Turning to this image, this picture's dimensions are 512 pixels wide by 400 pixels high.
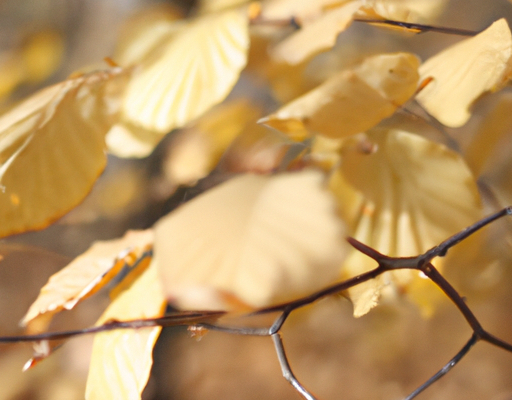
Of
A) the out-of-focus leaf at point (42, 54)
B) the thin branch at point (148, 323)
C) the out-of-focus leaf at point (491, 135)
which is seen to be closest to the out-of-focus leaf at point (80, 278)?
the thin branch at point (148, 323)

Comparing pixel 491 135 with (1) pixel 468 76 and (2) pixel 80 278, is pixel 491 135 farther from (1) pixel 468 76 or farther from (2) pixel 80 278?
(2) pixel 80 278

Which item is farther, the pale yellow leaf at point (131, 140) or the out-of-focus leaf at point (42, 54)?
the out-of-focus leaf at point (42, 54)

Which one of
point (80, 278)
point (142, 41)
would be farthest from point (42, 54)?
point (80, 278)

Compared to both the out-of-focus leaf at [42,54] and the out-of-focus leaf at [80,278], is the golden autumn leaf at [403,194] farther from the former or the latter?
the out-of-focus leaf at [42,54]

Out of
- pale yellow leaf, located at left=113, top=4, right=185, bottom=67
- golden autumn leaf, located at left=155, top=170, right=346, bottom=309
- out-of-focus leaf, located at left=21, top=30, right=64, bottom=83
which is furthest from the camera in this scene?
out-of-focus leaf, located at left=21, top=30, right=64, bottom=83

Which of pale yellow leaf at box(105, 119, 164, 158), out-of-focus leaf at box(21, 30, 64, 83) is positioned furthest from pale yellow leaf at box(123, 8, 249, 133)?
out-of-focus leaf at box(21, 30, 64, 83)

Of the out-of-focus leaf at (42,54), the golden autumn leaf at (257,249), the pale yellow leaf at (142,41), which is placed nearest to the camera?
the golden autumn leaf at (257,249)

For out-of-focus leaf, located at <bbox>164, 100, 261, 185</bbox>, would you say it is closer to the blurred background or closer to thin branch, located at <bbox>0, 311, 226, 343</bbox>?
the blurred background
